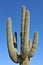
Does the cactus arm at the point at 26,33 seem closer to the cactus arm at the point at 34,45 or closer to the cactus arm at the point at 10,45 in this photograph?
the cactus arm at the point at 34,45

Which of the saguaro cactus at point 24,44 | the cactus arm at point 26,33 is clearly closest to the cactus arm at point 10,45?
the saguaro cactus at point 24,44

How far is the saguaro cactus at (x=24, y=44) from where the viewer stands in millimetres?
16906

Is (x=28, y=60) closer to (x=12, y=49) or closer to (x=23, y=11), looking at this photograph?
(x=12, y=49)

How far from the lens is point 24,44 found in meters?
16.9

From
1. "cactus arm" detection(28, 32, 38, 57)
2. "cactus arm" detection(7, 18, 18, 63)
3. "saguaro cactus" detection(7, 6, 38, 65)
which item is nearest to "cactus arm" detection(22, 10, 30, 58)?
"saguaro cactus" detection(7, 6, 38, 65)

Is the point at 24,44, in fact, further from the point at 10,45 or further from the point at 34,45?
the point at 10,45

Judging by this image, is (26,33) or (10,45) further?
(10,45)

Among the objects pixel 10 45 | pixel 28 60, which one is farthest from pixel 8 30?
pixel 28 60

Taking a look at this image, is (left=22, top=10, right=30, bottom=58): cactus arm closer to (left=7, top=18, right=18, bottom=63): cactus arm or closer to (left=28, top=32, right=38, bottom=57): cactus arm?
(left=28, top=32, right=38, bottom=57): cactus arm

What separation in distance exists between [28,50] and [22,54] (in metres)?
0.40

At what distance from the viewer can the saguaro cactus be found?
16.9m

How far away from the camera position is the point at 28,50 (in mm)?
17141

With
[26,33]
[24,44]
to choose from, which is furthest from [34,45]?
[26,33]

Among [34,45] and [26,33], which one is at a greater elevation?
[26,33]
